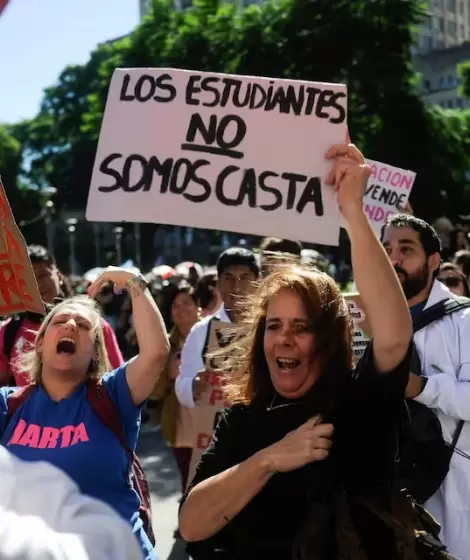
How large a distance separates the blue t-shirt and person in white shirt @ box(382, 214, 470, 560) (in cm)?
100

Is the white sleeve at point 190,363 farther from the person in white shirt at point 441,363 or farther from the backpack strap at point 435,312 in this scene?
the backpack strap at point 435,312

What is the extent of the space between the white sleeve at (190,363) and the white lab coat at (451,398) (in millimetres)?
1829

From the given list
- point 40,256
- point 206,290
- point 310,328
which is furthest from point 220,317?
point 310,328

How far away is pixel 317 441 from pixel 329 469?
135 millimetres

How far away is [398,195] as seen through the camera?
571 centimetres

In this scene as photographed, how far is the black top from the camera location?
6.72 ft

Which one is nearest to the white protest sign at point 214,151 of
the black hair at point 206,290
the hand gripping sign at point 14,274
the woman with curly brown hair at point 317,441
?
the hand gripping sign at point 14,274

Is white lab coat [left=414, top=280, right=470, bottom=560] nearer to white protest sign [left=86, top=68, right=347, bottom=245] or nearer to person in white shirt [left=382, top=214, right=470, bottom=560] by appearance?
person in white shirt [left=382, top=214, right=470, bottom=560]

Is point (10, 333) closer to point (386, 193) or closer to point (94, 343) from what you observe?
point (94, 343)

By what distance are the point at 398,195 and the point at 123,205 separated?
9.10 feet

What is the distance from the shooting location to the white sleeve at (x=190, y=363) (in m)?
4.84

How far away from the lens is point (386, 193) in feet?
18.6

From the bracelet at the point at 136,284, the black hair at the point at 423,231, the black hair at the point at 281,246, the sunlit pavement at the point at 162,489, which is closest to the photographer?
the bracelet at the point at 136,284

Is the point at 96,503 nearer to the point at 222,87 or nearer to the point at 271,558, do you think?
the point at 271,558
